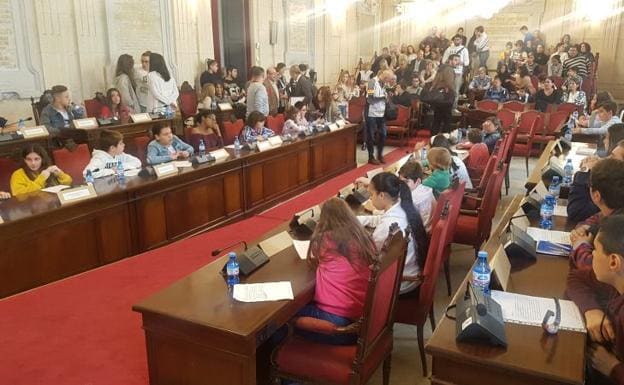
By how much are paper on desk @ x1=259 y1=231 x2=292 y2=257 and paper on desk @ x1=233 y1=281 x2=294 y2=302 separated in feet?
1.28

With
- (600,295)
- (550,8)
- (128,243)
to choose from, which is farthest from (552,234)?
(550,8)

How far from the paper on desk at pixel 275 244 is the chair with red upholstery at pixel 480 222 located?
1.61 meters

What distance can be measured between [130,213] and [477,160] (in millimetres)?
3414

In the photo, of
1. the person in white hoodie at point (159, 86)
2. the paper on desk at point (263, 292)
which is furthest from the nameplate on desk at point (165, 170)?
the person in white hoodie at point (159, 86)

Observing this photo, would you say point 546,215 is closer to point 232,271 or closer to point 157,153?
point 232,271

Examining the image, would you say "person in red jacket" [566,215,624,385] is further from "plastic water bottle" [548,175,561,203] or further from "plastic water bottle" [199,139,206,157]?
"plastic water bottle" [199,139,206,157]

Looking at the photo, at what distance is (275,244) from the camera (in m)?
2.94

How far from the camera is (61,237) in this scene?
3.68 meters

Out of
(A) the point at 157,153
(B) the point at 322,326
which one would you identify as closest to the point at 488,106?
(A) the point at 157,153

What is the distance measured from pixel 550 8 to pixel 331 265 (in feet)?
45.4

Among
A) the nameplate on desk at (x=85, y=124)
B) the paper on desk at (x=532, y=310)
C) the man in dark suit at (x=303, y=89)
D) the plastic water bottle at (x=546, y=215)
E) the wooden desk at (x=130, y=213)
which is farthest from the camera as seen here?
the man in dark suit at (x=303, y=89)

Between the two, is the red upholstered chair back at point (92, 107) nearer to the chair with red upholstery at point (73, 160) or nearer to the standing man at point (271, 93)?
the standing man at point (271, 93)

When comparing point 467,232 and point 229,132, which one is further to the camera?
point 229,132

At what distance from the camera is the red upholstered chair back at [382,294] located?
6.92 feet
